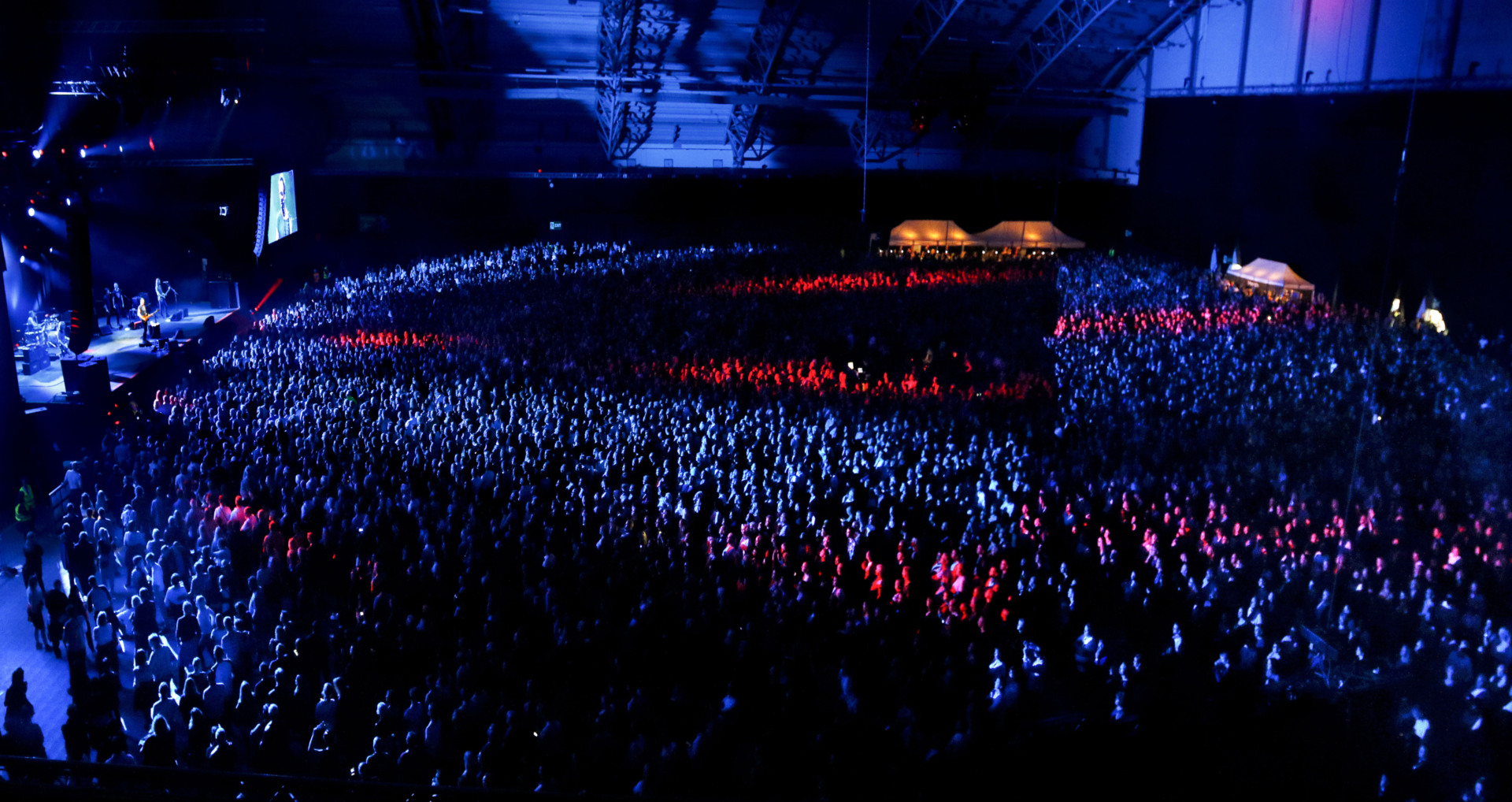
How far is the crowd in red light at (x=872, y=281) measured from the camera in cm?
1945

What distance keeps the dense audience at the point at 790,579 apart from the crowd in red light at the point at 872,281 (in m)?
7.10

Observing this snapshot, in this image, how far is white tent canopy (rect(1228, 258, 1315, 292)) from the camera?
57.0 feet

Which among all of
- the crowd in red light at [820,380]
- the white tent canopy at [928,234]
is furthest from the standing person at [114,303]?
the white tent canopy at [928,234]

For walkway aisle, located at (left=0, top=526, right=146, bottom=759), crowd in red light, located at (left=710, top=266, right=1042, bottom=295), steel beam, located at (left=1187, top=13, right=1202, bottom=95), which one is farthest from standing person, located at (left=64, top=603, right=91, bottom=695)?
steel beam, located at (left=1187, top=13, right=1202, bottom=95)

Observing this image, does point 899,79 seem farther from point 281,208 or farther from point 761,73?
point 281,208

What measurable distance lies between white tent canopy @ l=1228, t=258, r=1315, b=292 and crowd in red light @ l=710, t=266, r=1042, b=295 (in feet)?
14.0

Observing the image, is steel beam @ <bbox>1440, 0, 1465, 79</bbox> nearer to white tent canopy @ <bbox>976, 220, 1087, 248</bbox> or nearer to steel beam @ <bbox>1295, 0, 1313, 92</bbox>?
steel beam @ <bbox>1295, 0, 1313, 92</bbox>

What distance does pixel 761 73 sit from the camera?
23797 mm

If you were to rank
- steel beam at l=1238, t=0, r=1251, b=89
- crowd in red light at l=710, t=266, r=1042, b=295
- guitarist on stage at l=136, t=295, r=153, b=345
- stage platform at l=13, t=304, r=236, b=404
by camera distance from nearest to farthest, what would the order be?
stage platform at l=13, t=304, r=236, b=404 < guitarist on stage at l=136, t=295, r=153, b=345 < crowd in red light at l=710, t=266, r=1042, b=295 < steel beam at l=1238, t=0, r=1251, b=89

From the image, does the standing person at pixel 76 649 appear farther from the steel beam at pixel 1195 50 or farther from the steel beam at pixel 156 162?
the steel beam at pixel 1195 50

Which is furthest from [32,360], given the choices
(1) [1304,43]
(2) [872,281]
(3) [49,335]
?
(1) [1304,43]

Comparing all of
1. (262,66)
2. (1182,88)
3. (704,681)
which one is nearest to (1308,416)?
(704,681)

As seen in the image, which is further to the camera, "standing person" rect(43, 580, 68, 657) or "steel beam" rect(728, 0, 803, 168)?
"steel beam" rect(728, 0, 803, 168)

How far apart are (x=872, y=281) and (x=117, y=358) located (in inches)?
547
